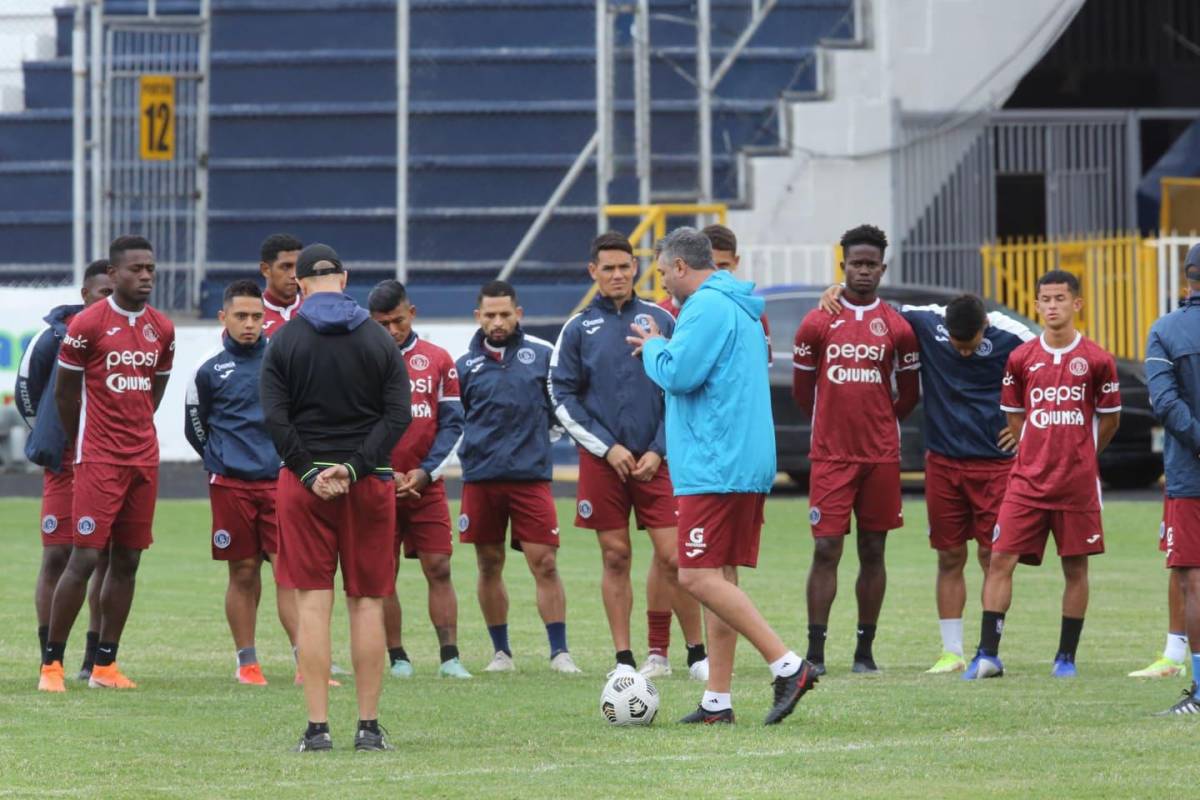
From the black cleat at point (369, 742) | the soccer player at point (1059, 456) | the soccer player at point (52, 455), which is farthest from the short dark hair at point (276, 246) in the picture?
the soccer player at point (1059, 456)

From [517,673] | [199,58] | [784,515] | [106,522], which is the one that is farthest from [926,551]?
[199,58]

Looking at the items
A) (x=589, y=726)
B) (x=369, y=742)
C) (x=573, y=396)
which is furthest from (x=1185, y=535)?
(x=369, y=742)

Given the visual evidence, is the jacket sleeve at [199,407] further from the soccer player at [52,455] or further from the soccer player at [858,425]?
the soccer player at [858,425]

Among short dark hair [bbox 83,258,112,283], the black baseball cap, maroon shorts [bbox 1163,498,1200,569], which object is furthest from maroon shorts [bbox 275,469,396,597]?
maroon shorts [bbox 1163,498,1200,569]

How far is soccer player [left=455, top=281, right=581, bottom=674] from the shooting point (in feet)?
40.3

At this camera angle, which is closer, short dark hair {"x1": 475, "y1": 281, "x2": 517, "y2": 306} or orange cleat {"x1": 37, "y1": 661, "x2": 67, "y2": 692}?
orange cleat {"x1": 37, "y1": 661, "x2": 67, "y2": 692}

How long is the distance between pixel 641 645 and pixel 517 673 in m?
1.31

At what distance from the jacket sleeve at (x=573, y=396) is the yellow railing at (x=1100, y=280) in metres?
14.9

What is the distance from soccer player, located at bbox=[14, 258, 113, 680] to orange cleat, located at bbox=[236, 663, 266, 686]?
787 mm

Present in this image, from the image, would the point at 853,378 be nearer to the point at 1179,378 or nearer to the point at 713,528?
the point at 1179,378

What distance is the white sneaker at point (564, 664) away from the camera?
11.9 meters

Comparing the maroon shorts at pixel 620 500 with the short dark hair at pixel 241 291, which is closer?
the short dark hair at pixel 241 291

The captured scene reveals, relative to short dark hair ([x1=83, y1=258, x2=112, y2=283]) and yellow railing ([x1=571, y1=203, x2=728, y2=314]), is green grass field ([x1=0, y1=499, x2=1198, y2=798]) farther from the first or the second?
yellow railing ([x1=571, y1=203, x2=728, y2=314])

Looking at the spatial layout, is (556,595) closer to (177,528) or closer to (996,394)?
(996,394)
